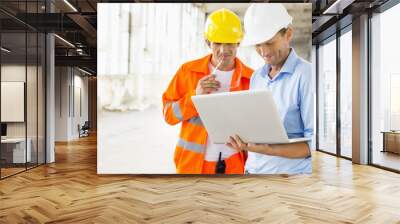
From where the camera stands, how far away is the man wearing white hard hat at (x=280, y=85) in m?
5.98

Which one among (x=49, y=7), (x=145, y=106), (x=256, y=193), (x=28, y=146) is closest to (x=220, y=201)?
(x=256, y=193)

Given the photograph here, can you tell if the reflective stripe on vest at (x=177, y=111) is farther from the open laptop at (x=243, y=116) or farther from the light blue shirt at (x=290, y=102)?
the light blue shirt at (x=290, y=102)

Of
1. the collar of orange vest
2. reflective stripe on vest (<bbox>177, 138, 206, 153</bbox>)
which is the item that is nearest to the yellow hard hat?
the collar of orange vest

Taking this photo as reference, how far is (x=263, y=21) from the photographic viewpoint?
6.16 meters

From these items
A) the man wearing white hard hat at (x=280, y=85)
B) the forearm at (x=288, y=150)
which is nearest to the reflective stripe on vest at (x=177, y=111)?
the man wearing white hard hat at (x=280, y=85)

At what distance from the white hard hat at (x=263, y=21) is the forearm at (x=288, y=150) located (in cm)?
155

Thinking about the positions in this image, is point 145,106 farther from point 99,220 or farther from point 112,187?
point 99,220

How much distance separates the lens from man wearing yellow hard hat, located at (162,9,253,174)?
20.0 ft

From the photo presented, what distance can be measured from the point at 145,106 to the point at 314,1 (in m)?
3.81

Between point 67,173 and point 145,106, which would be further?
point 67,173

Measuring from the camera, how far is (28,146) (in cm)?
775

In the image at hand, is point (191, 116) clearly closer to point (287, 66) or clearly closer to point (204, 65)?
point (204, 65)

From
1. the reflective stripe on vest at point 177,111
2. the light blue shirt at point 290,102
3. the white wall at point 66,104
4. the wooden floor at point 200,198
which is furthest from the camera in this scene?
the white wall at point 66,104

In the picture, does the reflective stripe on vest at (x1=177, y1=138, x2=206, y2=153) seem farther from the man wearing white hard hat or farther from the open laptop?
the man wearing white hard hat
